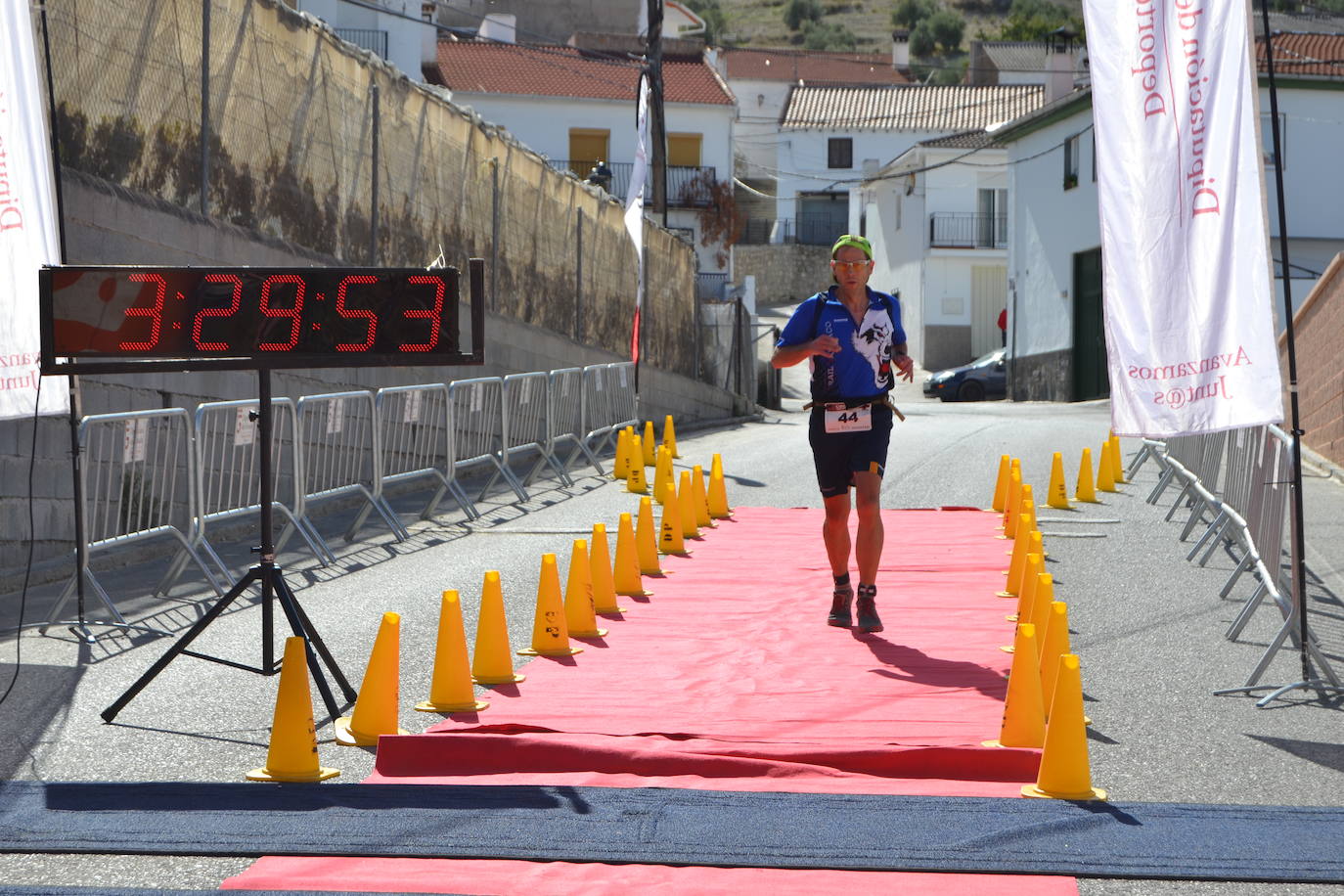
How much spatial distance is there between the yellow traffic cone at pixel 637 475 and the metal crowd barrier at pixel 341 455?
3484mm

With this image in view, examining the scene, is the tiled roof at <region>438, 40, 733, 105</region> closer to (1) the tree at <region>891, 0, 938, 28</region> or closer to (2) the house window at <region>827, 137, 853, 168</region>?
(2) the house window at <region>827, 137, 853, 168</region>

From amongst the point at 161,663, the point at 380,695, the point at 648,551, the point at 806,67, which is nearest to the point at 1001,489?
the point at 648,551

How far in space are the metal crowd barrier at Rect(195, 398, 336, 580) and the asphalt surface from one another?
1.11 feet

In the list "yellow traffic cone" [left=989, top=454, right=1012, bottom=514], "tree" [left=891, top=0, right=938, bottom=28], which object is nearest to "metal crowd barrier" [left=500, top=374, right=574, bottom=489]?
"yellow traffic cone" [left=989, top=454, right=1012, bottom=514]

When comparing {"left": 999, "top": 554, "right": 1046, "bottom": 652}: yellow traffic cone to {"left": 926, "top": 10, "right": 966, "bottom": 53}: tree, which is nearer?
{"left": 999, "top": 554, "right": 1046, "bottom": 652}: yellow traffic cone

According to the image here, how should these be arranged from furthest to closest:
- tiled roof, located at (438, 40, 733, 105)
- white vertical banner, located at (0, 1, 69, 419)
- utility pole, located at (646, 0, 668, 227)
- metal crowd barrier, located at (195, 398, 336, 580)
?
tiled roof, located at (438, 40, 733, 105), utility pole, located at (646, 0, 668, 227), metal crowd barrier, located at (195, 398, 336, 580), white vertical banner, located at (0, 1, 69, 419)

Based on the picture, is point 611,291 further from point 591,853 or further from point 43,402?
point 591,853

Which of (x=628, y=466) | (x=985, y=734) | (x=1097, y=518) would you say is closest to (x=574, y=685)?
(x=985, y=734)

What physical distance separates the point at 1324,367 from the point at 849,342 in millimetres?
11704

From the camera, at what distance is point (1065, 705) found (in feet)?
17.7

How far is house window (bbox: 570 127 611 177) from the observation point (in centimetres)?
5409

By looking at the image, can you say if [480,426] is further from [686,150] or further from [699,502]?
[686,150]

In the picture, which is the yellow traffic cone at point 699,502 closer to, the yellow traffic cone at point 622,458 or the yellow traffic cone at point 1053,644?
the yellow traffic cone at point 622,458

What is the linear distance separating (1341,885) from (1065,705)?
110cm
